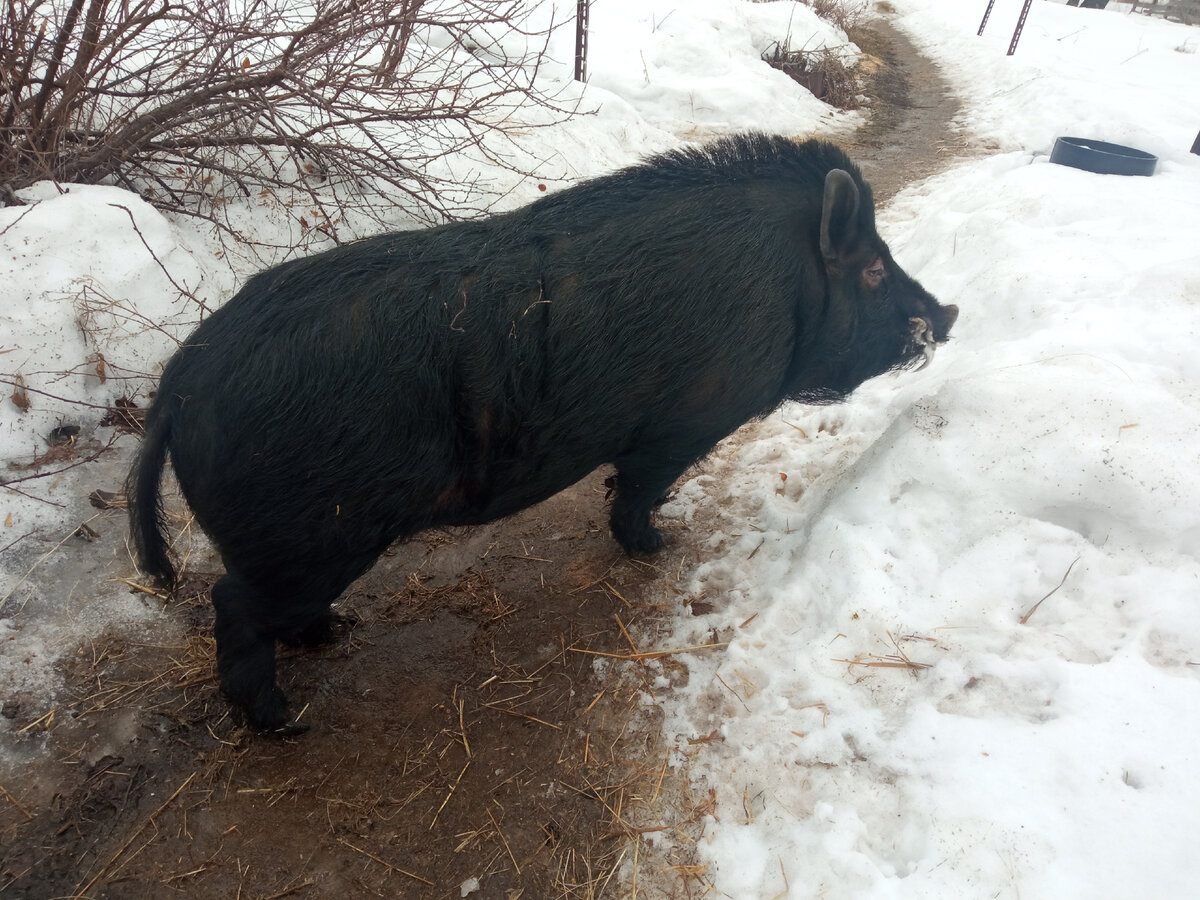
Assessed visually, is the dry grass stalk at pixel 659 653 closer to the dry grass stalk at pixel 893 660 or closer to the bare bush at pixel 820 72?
the dry grass stalk at pixel 893 660

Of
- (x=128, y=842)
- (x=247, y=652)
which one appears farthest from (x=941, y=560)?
(x=128, y=842)

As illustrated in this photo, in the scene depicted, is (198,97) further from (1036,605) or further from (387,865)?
(1036,605)

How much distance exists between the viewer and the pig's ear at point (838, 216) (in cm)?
280

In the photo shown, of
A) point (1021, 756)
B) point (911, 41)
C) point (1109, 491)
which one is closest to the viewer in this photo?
point (1021, 756)

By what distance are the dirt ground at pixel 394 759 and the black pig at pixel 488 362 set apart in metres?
0.28

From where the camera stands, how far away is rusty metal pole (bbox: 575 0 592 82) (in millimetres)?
7875

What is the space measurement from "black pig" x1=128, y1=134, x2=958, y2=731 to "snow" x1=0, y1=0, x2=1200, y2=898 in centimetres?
78

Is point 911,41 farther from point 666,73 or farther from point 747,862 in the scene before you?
point 747,862

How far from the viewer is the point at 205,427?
91.0 inches

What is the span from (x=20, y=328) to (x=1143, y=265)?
20.1 ft

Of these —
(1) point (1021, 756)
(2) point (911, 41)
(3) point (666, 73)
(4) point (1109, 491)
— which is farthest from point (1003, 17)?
(1) point (1021, 756)

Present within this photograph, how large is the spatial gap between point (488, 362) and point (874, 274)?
1.82m

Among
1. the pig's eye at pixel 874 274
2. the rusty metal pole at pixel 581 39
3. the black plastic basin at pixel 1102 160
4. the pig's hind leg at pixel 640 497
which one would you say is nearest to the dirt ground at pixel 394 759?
the pig's hind leg at pixel 640 497

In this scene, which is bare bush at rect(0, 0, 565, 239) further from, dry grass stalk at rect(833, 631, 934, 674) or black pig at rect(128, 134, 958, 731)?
dry grass stalk at rect(833, 631, 934, 674)
